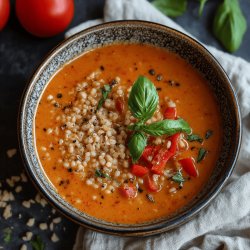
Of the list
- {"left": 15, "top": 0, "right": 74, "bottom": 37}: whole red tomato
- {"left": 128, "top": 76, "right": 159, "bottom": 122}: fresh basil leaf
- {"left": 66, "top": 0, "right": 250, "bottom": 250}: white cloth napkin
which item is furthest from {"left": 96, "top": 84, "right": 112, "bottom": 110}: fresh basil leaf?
{"left": 66, "top": 0, "right": 250, "bottom": 250}: white cloth napkin

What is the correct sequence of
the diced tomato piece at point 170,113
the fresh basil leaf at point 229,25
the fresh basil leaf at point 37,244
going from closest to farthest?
the diced tomato piece at point 170,113, the fresh basil leaf at point 37,244, the fresh basil leaf at point 229,25

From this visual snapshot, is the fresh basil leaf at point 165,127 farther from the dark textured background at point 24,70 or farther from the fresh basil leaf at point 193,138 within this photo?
the dark textured background at point 24,70

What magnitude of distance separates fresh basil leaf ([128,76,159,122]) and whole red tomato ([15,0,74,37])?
77 cm

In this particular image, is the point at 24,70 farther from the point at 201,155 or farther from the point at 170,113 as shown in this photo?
the point at 201,155

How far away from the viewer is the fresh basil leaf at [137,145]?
2643 mm

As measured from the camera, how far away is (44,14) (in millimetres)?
3107

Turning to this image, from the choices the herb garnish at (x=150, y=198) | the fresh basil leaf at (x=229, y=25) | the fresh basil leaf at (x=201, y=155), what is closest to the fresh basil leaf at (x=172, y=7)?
the fresh basil leaf at (x=229, y=25)

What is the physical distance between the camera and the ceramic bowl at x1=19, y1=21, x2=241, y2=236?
262 centimetres

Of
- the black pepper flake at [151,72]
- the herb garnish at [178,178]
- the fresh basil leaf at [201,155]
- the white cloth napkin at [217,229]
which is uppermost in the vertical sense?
the black pepper flake at [151,72]

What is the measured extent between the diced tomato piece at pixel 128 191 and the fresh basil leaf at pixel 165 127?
295mm

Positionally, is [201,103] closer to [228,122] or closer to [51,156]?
[228,122]

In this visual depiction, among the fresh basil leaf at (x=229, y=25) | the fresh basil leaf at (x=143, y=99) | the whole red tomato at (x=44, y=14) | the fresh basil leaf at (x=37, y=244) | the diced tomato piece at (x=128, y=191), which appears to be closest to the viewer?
the fresh basil leaf at (x=143, y=99)

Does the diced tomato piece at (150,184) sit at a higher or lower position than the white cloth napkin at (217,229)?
higher

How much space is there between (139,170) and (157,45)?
0.71 metres
